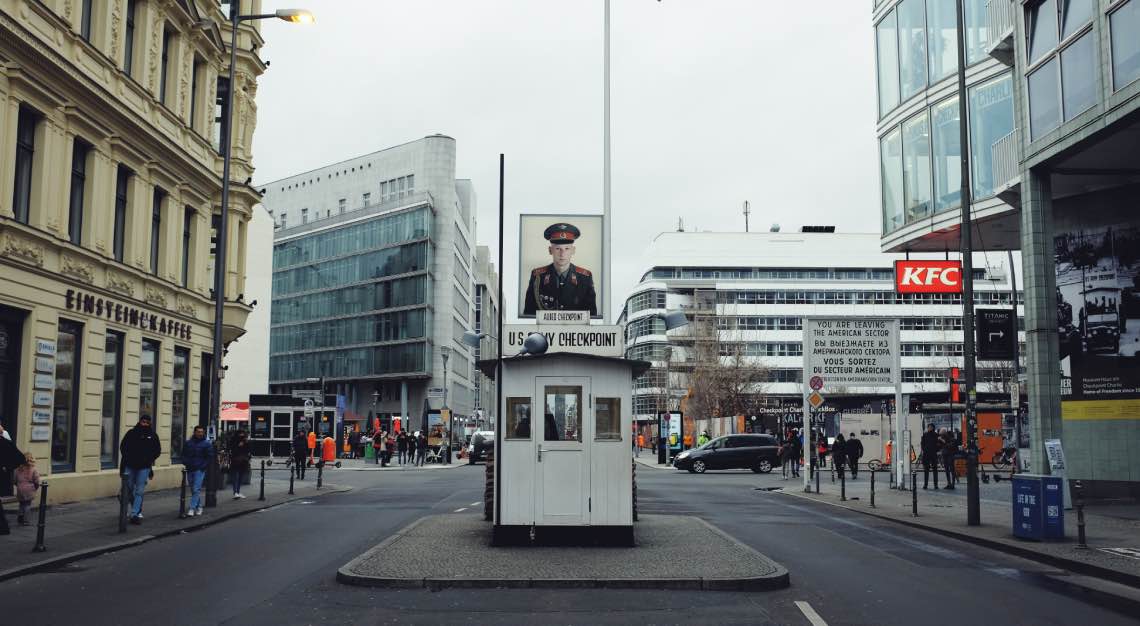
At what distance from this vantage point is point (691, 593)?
35.6 ft

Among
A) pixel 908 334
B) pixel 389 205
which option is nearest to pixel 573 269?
pixel 389 205

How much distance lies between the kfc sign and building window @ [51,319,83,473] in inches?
919

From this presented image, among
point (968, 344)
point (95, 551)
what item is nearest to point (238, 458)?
point (95, 551)

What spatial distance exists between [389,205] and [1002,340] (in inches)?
2914

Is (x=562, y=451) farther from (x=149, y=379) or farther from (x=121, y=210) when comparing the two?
(x=149, y=379)

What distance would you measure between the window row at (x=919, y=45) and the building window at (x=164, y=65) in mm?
22605

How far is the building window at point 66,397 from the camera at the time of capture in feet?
71.8

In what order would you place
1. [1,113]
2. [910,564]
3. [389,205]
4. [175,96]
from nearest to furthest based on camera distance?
[910,564] < [1,113] < [175,96] < [389,205]

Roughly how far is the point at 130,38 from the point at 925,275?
2391 centimetres

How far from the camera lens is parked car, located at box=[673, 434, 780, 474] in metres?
44.0

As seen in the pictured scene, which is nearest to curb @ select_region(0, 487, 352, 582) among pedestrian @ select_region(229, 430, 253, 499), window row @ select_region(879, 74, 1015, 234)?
pedestrian @ select_region(229, 430, 253, 499)

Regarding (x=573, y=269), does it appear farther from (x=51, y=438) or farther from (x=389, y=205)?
(x=389, y=205)

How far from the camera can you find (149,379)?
27.0 meters

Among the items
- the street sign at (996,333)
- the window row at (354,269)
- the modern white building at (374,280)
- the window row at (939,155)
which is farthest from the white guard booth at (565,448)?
the window row at (354,269)
